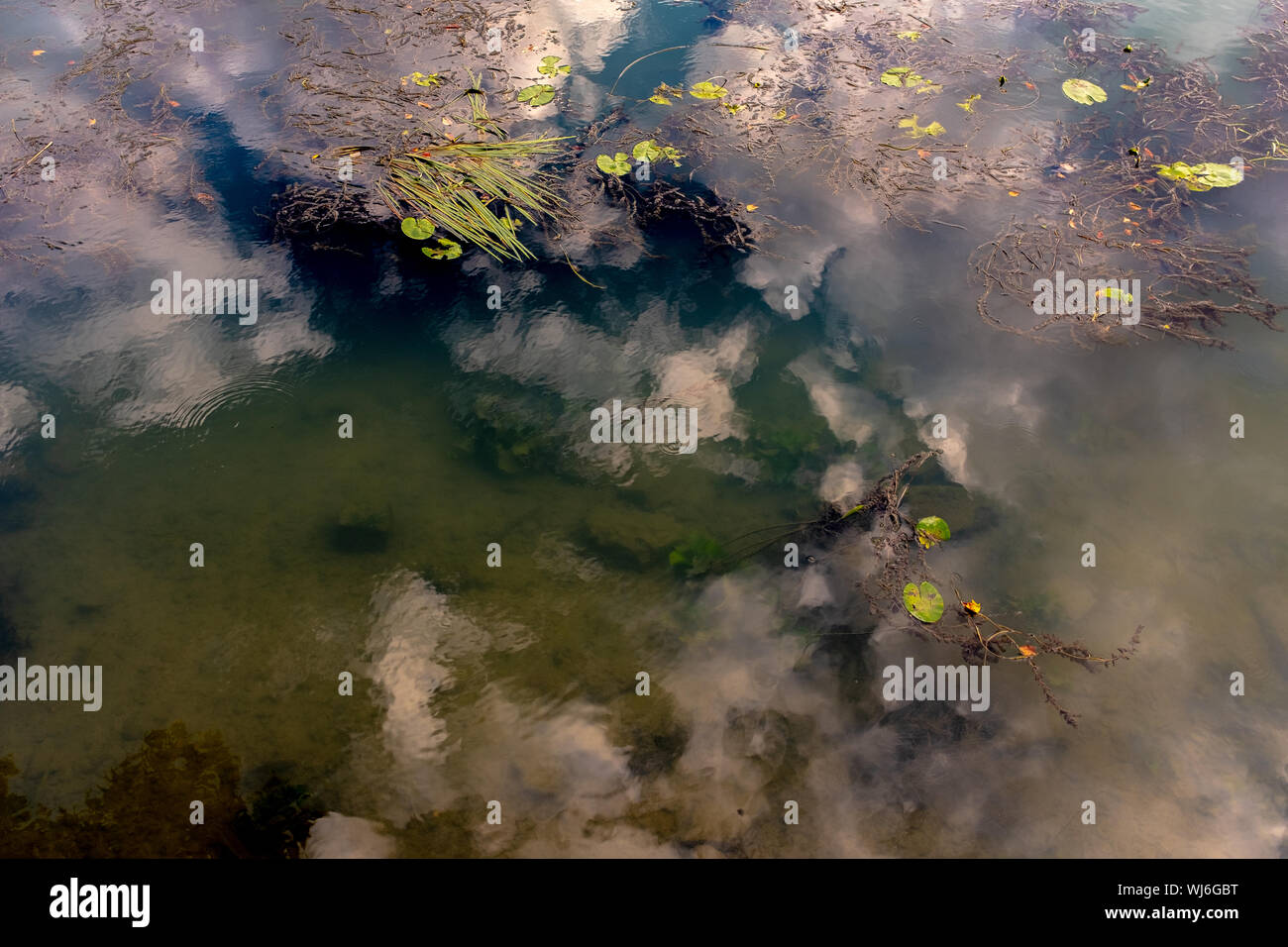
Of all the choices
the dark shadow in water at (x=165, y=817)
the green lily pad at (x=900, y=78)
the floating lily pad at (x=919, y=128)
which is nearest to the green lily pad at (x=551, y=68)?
the green lily pad at (x=900, y=78)

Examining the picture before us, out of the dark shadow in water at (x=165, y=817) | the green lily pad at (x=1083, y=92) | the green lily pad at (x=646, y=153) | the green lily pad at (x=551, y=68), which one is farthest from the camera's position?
the green lily pad at (x=551, y=68)

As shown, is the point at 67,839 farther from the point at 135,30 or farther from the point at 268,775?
the point at 135,30

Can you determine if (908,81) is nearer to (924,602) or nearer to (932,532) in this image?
(932,532)

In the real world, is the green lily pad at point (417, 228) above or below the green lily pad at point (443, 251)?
above

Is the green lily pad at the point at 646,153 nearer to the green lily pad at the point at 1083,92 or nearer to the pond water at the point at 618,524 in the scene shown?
the pond water at the point at 618,524

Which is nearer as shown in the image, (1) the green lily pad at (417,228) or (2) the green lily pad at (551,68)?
(1) the green lily pad at (417,228)

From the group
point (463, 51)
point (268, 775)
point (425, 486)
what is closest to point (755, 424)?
point (425, 486)

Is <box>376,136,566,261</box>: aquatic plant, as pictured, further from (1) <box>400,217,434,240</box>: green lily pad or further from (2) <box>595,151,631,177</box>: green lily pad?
(2) <box>595,151,631,177</box>: green lily pad
